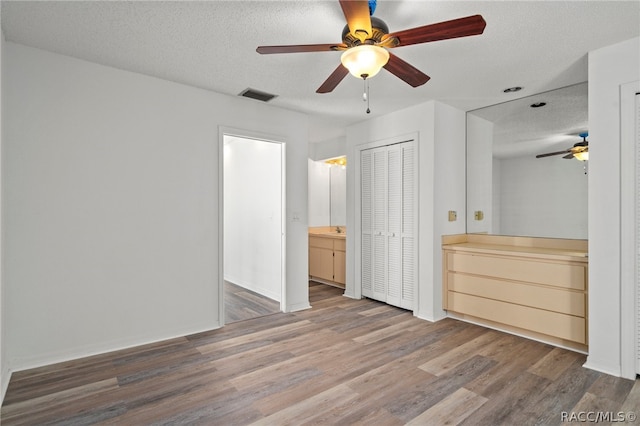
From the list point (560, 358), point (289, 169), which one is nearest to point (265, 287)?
point (289, 169)

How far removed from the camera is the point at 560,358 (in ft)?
9.39

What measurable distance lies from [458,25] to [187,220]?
9.38 feet

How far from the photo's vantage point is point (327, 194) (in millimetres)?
6578

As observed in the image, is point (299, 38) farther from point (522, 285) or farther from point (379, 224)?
point (522, 285)

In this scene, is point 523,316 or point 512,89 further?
point 512,89

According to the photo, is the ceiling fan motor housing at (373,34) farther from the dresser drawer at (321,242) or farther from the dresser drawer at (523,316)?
the dresser drawer at (321,242)

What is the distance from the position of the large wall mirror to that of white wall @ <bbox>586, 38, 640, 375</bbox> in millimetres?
633

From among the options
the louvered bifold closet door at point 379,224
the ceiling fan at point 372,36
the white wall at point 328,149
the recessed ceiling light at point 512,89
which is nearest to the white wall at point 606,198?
the recessed ceiling light at point 512,89

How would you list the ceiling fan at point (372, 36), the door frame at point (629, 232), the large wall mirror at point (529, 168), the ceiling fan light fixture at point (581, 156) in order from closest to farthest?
the ceiling fan at point (372, 36) → the door frame at point (629, 232) → the ceiling fan light fixture at point (581, 156) → the large wall mirror at point (529, 168)

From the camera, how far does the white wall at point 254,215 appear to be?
4.67m

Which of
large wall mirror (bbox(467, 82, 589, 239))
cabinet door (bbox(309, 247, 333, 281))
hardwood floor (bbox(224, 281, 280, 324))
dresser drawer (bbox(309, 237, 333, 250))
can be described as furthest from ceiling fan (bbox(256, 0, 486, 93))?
cabinet door (bbox(309, 247, 333, 281))

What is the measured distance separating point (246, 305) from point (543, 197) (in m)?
3.72

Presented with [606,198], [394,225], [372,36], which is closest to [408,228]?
[394,225]
